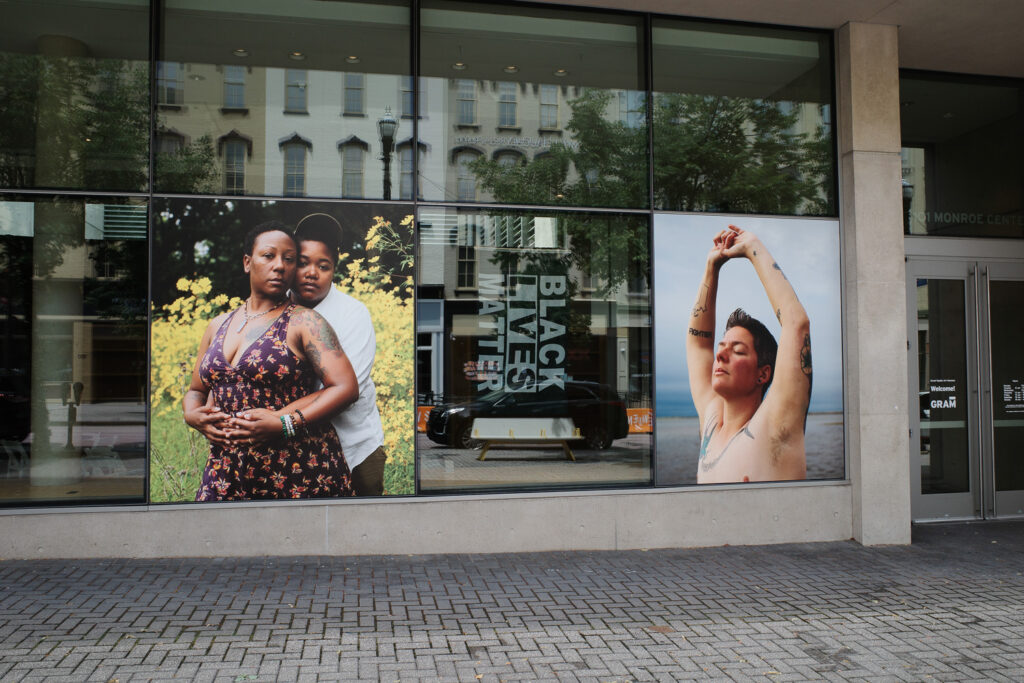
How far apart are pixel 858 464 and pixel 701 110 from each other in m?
3.78

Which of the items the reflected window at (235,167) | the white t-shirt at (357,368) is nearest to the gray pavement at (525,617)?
the white t-shirt at (357,368)

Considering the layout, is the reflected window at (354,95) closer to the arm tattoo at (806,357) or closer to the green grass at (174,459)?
the green grass at (174,459)

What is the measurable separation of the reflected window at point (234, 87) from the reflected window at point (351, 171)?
3.26ft

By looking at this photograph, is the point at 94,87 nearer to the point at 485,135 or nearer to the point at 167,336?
the point at 167,336

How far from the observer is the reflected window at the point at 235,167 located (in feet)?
22.2

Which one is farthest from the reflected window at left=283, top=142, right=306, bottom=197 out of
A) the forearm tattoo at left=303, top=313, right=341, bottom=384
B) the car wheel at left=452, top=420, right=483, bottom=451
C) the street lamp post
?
the car wheel at left=452, top=420, right=483, bottom=451

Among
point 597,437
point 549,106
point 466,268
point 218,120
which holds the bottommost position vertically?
point 597,437

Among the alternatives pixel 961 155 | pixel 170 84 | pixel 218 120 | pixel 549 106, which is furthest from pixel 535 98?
pixel 961 155

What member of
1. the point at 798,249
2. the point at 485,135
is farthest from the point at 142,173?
the point at 798,249

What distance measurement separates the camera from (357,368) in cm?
688

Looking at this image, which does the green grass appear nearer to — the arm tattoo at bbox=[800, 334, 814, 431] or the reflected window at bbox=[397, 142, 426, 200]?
the reflected window at bbox=[397, 142, 426, 200]

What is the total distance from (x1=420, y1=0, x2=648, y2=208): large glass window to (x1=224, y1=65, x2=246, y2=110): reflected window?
1.61m

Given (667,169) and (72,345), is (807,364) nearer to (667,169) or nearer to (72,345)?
(667,169)

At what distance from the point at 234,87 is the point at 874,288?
247 inches
